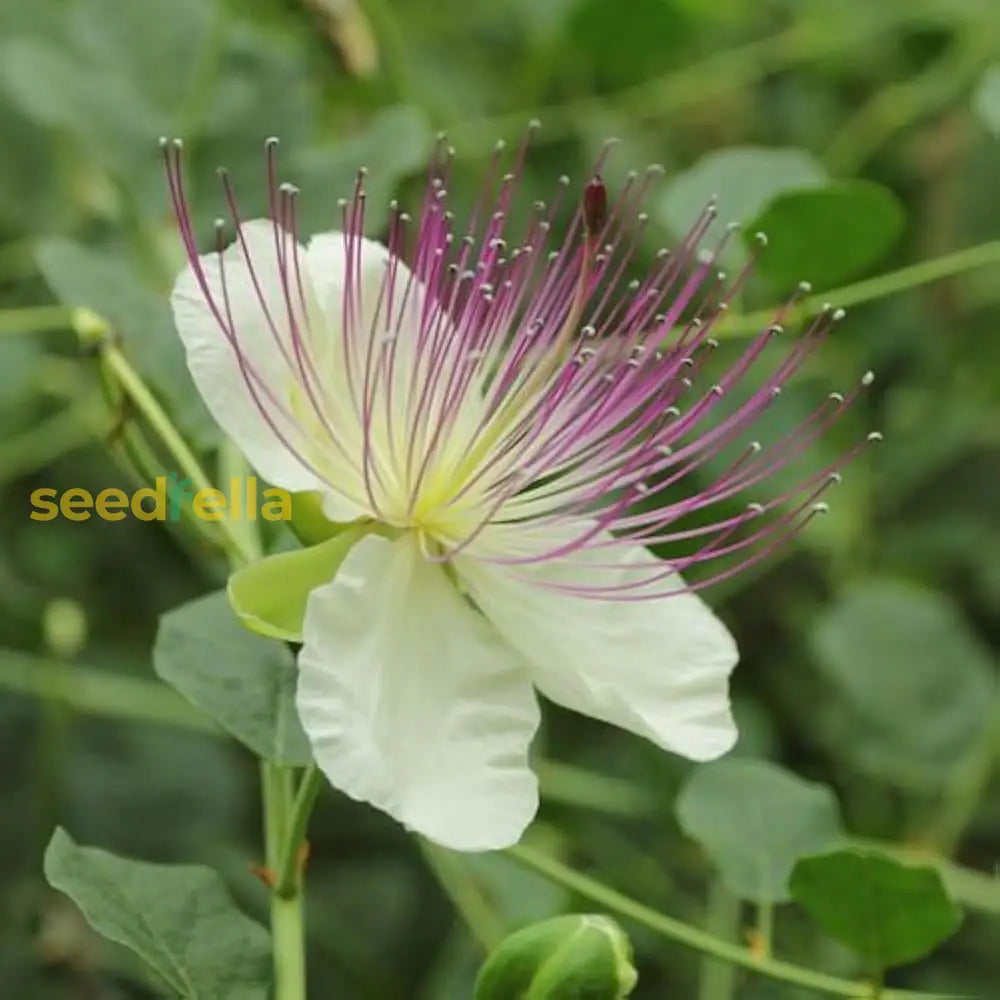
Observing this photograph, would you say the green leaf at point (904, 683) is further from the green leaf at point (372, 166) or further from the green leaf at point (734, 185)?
the green leaf at point (372, 166)

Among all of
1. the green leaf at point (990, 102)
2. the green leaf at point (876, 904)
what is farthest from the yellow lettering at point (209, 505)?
the green leaf at point (990, 102)

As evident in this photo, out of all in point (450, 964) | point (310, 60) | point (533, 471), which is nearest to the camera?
point (533, 471)

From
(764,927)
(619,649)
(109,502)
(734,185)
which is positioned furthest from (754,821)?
(109,502)

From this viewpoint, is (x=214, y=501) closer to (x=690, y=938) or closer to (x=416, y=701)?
(x=416, y=701)

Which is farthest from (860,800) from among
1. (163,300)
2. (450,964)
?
(163,300)

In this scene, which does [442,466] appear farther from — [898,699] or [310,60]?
[310,60]

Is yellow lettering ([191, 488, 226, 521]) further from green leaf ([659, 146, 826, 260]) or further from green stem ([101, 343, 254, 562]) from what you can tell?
green leaf ([659, 146, 826, 260])
